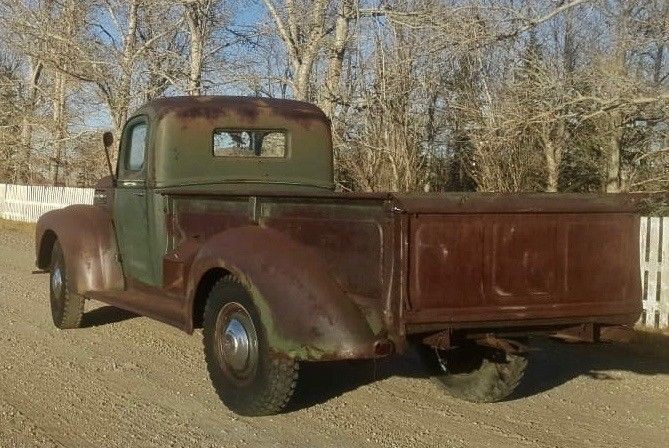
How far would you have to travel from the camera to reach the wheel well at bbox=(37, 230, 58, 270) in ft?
28.2

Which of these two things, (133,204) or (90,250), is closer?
(133,204)

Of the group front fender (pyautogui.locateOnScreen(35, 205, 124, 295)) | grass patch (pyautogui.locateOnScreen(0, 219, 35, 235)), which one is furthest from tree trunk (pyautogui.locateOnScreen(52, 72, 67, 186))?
front fender (pyautogui.locateOnScreen(35, 205, 124, 295))

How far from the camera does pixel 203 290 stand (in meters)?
5.96

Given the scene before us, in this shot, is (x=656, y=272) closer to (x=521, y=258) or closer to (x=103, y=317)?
(x=521, y=258)

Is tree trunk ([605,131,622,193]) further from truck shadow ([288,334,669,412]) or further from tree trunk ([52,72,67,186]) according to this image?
tree trunk ([52,72,67,186])

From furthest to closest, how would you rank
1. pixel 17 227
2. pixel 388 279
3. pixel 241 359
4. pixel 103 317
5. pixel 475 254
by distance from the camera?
pixel 17 227 → pixel 103 317 → pixel 241 359 → pixel 475 254 → pixel 388 279

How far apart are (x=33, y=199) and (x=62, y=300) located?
16.6 metres

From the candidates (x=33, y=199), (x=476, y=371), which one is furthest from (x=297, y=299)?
(x=33, y=199)

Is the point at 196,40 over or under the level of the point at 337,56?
over

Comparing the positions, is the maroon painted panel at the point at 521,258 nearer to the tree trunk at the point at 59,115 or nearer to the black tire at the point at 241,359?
A: the black tire at the point at 241,359

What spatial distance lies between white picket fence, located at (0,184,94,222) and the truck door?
1336 centimetres

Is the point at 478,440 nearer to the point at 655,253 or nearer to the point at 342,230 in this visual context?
the point at 342,230

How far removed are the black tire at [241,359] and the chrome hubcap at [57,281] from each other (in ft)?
9.53

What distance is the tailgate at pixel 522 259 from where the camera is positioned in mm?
4801
